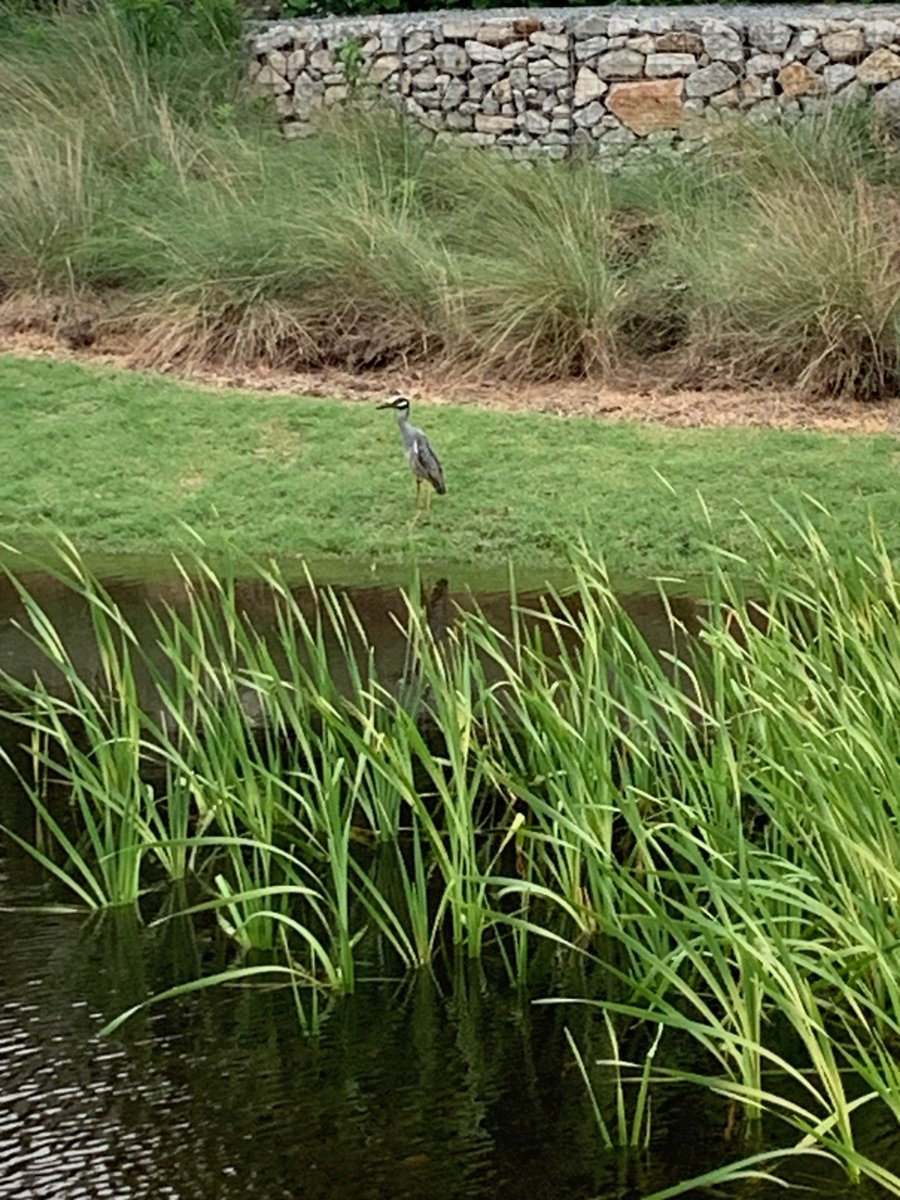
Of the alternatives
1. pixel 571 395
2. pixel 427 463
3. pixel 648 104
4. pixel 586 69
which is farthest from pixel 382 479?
pixel 586 69

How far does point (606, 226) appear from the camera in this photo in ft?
40.4

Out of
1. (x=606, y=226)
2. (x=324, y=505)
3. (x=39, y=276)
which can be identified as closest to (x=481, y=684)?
(x=324, y=505)

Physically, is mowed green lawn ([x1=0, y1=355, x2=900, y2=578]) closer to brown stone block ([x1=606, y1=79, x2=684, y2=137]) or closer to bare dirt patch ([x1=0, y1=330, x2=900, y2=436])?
bare dirt patch ([x1=0, y1=330, x2=900, y2=436])

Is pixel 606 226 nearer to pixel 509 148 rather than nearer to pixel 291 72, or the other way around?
pixel 509 148

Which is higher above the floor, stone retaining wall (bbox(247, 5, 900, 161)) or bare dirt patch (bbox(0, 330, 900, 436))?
stone retaining wall (bbox(247, 5, 900, 161))

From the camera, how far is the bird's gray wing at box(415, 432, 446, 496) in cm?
965

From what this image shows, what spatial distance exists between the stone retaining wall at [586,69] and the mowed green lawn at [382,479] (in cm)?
379

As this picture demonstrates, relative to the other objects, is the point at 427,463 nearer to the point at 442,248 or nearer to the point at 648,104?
the point at 442,248

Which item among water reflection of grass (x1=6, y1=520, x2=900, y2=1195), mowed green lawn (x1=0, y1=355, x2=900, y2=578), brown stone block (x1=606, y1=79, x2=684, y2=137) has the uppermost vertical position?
brown stone block (x1=606, y1=79, x2=684, y2=137)

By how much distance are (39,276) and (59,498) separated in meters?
2.98

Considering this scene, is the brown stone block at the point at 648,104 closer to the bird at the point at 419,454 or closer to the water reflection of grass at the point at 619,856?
the bird at the point at 419,454

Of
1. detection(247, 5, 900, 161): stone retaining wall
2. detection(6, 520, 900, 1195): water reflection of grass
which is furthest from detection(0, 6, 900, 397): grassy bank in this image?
detection(6, 520, 900, 1195): water reflection of grass

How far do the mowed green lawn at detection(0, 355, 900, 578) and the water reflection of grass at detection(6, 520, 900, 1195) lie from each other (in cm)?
324

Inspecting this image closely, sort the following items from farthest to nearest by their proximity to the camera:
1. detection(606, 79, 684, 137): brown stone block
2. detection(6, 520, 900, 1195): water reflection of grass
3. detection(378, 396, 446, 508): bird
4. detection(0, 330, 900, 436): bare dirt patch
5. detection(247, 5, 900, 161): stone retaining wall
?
detection(606, 79, 684, 137): brown stone block
detection(247, 5, 900, 161): stone retaining wall
detection(0, 330, 900, 436): bare dirt patch
detection(378, 396, 446, 508): bird
detection(6, 520, 900, 1195): water reflection of grass
